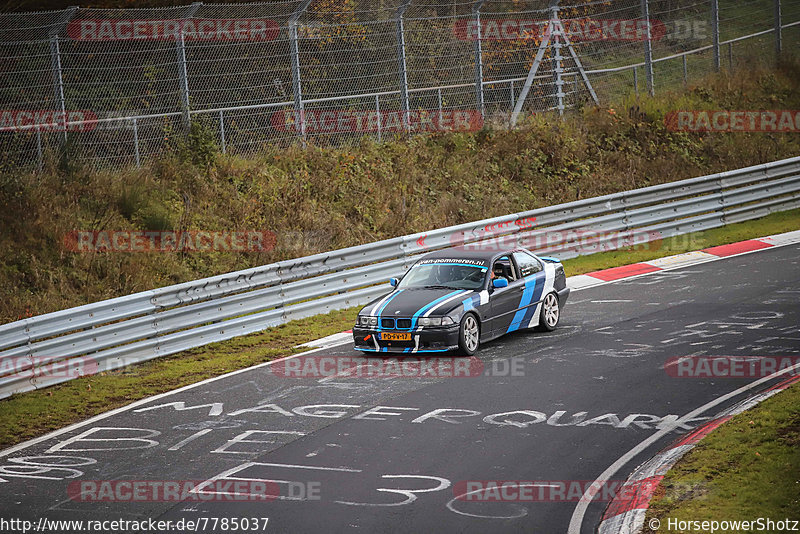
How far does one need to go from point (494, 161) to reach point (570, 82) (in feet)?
13.1

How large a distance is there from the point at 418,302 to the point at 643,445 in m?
4.68

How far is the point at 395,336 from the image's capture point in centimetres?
1313

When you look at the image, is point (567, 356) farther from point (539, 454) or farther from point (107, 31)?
point (107, 31)

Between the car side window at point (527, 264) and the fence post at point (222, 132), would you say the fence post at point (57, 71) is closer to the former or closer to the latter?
the fence post at point (222, 132)

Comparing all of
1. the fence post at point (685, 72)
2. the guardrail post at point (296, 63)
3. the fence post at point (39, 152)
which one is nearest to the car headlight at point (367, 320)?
the fence post at point (39, 152)

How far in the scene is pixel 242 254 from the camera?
1875 cm

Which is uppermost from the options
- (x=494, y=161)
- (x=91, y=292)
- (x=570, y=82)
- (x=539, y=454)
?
(x=570, y=82)

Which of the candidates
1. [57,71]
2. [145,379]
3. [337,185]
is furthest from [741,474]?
[57,71]

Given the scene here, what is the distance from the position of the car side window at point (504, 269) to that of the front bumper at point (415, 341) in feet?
5.43

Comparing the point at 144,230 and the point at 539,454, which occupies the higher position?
the point at 144,230

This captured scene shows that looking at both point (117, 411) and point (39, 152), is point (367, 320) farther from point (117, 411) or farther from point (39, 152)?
point (39, 152)

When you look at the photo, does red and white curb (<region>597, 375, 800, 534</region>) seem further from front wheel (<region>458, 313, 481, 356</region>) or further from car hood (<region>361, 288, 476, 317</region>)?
car hood (<region>361, 288, 476, 317</region>)

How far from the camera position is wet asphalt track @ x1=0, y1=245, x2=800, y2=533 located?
796 centimetres

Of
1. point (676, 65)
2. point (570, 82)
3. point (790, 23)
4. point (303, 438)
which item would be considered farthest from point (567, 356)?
point (790, 23)
